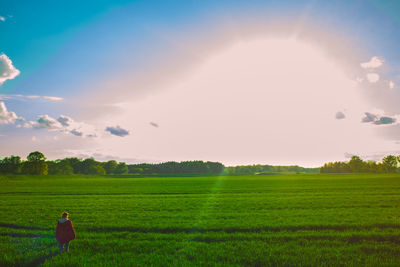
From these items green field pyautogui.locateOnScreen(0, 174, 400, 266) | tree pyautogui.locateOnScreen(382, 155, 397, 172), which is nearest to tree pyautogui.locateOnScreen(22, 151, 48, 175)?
green field pyautogui.locateOnScreen(0, 174, 400, 266)

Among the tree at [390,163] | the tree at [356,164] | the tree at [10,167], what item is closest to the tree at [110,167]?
the tree at [10,167]

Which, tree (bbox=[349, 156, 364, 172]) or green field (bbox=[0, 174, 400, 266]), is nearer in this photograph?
green field (bbox=[0, 174, 400, 266])

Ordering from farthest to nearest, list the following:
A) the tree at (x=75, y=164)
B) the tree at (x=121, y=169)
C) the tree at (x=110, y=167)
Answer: the tree at (x=110, y=167)
the tree at (x=121, y=169)
the tree at (x=75, y=164)

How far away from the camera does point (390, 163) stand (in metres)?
163

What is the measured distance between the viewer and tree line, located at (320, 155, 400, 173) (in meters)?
155

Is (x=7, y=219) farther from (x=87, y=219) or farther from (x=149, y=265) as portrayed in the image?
(x=149, y=265)

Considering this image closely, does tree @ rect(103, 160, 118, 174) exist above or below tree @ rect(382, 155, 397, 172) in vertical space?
below

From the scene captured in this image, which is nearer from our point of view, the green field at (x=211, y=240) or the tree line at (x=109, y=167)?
the green field at (x=211, y=240)

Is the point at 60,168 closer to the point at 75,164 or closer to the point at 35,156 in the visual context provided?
the point at 75,164

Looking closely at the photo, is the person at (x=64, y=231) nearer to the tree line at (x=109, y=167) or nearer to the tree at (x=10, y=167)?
the tree at (x=10, y=167)

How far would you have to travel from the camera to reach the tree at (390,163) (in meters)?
157

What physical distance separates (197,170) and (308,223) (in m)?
178

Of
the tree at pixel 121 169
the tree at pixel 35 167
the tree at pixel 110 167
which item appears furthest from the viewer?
the tree at pixel 110 167

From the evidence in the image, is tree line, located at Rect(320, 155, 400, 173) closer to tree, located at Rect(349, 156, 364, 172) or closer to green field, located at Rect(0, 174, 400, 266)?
tree, located at Rect(349, 156, 364, 172)
